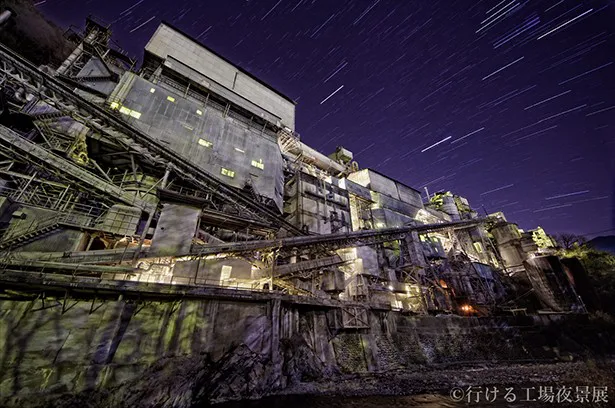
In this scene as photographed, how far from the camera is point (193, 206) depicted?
14.8 metres

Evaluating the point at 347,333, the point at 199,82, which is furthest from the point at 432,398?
the point at 199,82

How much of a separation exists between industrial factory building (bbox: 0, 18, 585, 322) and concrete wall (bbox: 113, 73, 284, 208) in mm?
140

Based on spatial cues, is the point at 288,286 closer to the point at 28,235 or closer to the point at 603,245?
the point at 28,235

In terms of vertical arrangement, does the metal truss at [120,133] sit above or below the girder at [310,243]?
above

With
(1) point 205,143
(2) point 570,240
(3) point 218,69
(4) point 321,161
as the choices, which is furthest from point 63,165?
(2) point 570,240

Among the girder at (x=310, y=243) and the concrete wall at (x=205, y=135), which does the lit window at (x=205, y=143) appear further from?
the girder at (x=310, y=243)

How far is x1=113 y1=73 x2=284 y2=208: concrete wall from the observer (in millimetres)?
20359

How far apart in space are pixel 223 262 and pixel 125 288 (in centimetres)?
742

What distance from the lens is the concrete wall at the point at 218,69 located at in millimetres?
24453

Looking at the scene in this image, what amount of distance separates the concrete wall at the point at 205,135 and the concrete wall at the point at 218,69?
4575 millimetres

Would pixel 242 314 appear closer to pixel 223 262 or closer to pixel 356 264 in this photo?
pixel 223 262

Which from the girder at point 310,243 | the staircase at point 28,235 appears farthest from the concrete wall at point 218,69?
the girder at point 310,243

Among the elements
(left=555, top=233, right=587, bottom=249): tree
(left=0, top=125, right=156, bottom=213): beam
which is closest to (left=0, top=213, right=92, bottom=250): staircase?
(left=0, top=125, right=156, bottom=213): beam

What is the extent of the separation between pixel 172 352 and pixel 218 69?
96.3ft
